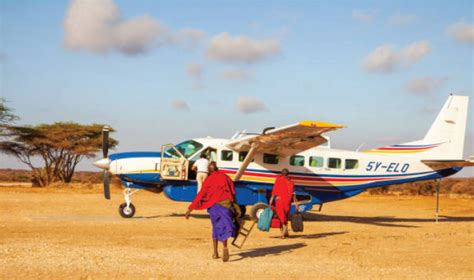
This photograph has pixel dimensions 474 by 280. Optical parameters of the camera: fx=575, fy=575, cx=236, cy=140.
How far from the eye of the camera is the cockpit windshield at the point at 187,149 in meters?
18.0

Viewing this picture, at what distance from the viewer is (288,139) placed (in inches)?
661

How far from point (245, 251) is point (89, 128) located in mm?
41036

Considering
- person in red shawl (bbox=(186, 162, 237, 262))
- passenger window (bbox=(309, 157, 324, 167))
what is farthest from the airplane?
person in red shawl (bbox=(186, 162, 237, 262))

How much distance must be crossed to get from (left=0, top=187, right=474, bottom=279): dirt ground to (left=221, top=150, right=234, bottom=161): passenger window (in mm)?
2264

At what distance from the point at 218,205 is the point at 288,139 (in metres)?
7.27

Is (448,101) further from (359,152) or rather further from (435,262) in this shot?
(435,262)

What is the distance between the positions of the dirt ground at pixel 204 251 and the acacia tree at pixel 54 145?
31062 millimetres

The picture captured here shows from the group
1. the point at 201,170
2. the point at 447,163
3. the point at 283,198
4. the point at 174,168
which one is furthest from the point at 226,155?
the point at 447,163

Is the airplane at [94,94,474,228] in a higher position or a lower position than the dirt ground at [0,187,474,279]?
higher

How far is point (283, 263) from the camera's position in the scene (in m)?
9.60

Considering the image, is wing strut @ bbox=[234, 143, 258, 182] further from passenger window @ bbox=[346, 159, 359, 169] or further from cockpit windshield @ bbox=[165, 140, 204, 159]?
passenger window @ bbox=[346, 159, 359, 169]

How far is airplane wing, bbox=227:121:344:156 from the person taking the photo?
48.5 feet

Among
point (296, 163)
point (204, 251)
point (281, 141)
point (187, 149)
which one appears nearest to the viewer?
point (204, 251)

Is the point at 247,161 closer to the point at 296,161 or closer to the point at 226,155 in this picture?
the point at 226,155
